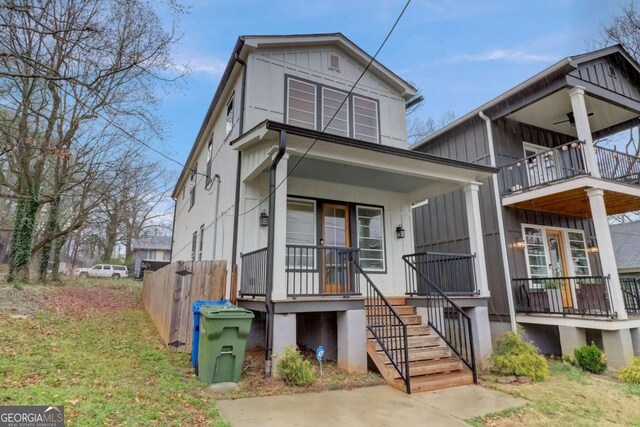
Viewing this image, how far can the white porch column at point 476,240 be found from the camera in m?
7.70

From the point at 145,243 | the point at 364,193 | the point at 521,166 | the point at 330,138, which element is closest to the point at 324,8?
the point at 330,138

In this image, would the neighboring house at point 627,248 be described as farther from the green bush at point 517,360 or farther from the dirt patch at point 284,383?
the dirt patch at point 284,383

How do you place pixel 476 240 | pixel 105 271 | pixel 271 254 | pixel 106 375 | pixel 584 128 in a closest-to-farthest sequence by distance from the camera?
pixel 106 375
pixel 271 254
pixel 476 240
pixel 584 128
pixel 105 271

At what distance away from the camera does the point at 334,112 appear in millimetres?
9133

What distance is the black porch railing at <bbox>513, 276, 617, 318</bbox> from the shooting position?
8.30 meters

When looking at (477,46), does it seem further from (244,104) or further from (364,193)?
(244,104)

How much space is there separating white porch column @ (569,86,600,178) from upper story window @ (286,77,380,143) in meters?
4.86

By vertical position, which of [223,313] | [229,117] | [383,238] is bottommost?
[223,313]

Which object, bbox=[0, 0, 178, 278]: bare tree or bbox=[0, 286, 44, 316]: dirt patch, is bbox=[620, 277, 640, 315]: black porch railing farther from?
bbox=[0, 286, 44, 316]: dirt patch

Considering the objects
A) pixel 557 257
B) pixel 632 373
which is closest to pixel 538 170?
pixel 557 257

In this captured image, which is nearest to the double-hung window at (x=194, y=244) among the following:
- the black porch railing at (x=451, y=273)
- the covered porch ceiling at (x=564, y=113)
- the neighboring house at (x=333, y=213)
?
the neighboring house at (x=333, y=213)

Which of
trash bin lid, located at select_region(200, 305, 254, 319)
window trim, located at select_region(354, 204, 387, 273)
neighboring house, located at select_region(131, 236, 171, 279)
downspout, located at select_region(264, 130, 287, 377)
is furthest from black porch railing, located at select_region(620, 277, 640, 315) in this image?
neighboring house, located at select_region(131, 236, 171, 279)

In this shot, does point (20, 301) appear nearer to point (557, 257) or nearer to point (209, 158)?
point (209, 158)

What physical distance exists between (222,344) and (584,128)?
9374 mm
